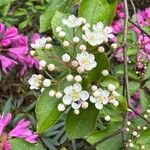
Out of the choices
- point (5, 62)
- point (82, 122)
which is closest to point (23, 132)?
point (5, 62)

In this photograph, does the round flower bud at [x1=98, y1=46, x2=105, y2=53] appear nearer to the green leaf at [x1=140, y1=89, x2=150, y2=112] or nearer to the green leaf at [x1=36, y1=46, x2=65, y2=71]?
the green leaf at [x1=36, y1=46, x2=65, y2=71]

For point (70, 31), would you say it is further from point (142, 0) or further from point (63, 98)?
point (142, 0)

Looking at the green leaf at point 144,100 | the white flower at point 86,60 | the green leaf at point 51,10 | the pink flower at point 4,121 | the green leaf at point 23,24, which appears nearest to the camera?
the white flower at point 86,60

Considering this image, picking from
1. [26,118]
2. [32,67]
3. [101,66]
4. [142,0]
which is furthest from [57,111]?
[142,0]

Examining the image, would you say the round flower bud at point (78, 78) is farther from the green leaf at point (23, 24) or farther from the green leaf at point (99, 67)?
the green leaf at point (23, 24)

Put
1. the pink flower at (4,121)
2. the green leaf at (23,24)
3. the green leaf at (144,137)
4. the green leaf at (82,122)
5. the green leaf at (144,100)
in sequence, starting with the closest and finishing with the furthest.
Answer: the green leaf at (82,122) → the green leaf at (144,137) → the pink flower at (4,121) → the green leaf at (144,100) → the green leaf at (23,24)

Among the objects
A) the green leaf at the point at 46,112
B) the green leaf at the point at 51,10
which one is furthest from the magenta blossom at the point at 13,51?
the green leaf at the point at 46,112

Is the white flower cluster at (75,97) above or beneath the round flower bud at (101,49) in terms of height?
beneath
